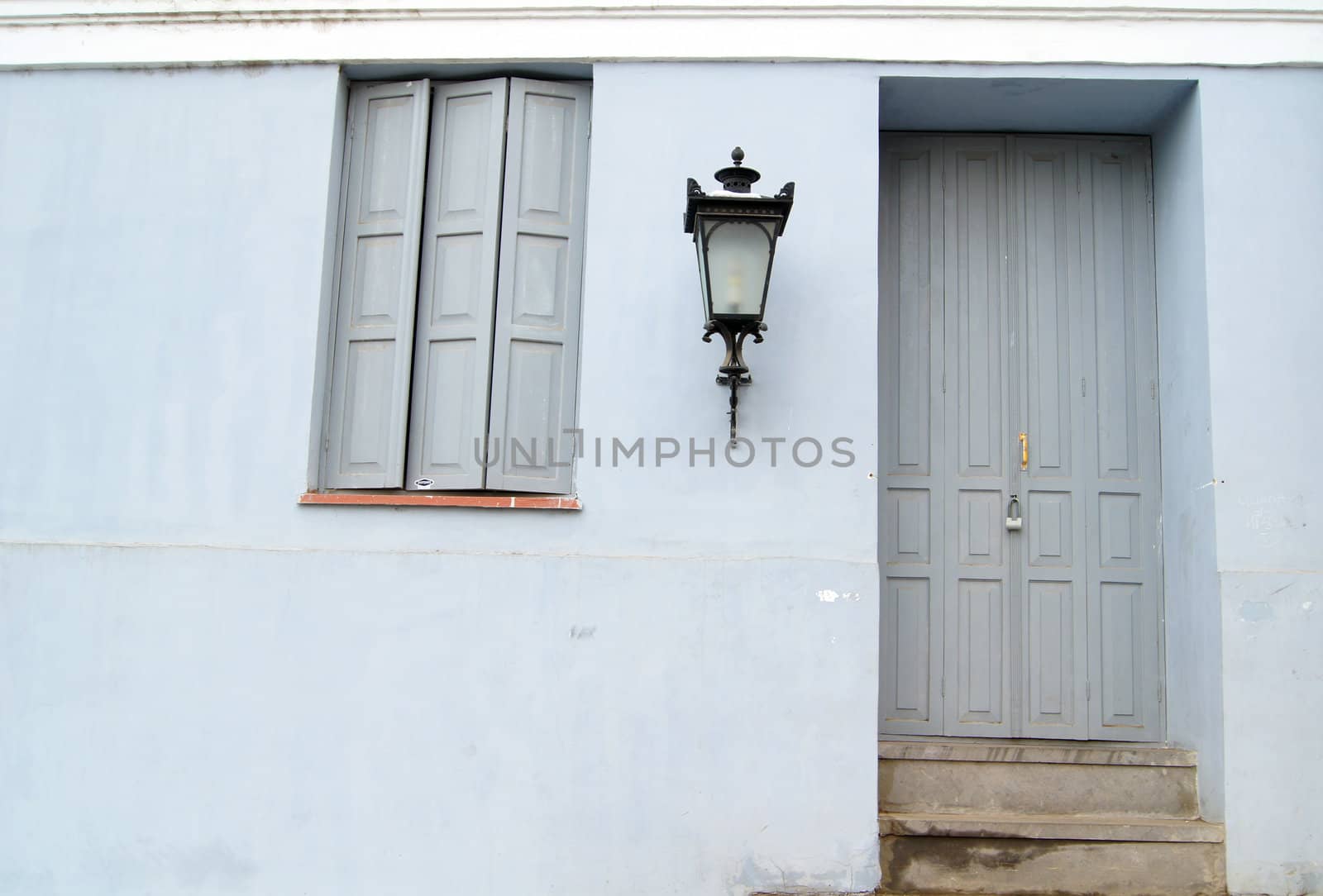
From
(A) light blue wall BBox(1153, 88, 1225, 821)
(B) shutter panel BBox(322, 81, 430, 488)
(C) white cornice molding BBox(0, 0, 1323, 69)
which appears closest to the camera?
(A) light blue wall BBox(1153, 88, 1225, 821)

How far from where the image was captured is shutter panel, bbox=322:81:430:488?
15.8 ft

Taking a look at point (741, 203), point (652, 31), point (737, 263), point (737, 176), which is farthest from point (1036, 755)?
point (652, 31)

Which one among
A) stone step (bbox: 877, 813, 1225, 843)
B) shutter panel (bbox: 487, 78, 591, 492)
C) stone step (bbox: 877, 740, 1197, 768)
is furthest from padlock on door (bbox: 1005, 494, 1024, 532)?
shutter panel (bbox: 487, 78, 591, 492)

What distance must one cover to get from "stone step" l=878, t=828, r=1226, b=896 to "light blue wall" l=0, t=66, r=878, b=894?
0.75 feet

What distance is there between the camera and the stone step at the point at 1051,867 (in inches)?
170

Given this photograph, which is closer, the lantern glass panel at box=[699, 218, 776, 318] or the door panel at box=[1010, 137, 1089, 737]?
the lantern glass panel at box=[699, 218, 776, 318]

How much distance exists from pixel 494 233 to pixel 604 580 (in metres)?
1.62

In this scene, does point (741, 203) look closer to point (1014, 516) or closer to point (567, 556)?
point (567, 556)

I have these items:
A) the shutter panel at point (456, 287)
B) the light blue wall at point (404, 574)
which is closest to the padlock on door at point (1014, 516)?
the light blue wall at point (404, 574)

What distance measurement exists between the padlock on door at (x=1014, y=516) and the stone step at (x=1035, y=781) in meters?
0.96

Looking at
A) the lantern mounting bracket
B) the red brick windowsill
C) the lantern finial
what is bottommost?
the red brick windowsill

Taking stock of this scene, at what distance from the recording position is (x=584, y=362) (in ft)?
15.3

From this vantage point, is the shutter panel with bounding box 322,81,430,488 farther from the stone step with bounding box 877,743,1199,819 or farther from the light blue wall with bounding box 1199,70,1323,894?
the light blue wall with bounding box 1199,70,1323,894

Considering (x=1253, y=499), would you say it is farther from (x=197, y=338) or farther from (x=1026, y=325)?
(x=197, y=338)
